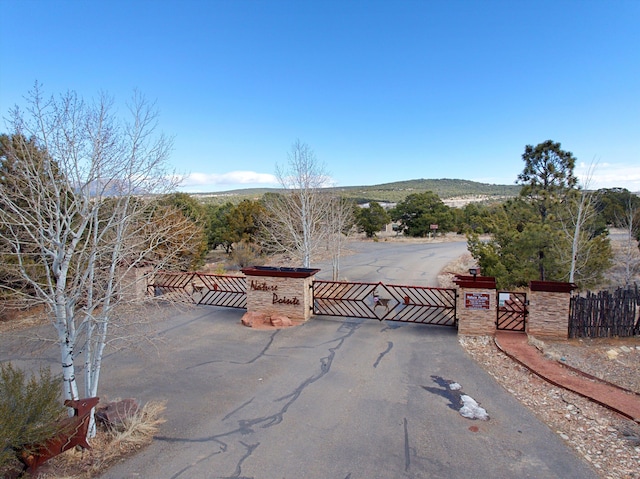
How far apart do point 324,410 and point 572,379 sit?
493 centimetres

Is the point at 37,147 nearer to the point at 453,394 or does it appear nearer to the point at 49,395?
the point at 49,395

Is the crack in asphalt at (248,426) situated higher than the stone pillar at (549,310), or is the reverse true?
the stone pillar at (549,310)

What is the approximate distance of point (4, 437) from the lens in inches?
165

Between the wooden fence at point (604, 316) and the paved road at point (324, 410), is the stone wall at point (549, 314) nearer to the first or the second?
the wooden fence at point (604, 316)

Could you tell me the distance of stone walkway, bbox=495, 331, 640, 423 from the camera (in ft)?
21.8

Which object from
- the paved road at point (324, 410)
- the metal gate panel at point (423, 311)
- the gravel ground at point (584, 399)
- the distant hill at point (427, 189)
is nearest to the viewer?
the paved road at point (324, 410)

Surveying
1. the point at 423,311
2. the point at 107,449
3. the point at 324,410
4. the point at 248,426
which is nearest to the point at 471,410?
the point at 324,410

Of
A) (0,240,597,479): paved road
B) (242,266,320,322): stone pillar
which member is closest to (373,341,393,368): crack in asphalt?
(0,240,597,479): paved road

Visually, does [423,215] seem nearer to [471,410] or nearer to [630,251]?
[630,251]

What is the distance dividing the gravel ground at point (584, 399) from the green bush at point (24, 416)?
6.76 metres

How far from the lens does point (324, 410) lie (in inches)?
264

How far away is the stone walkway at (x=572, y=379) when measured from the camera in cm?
665

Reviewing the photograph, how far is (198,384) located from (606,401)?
7.28 meters

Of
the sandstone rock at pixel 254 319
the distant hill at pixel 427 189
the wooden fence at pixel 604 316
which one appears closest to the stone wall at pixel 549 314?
the wooden fence at pixel 604 316
